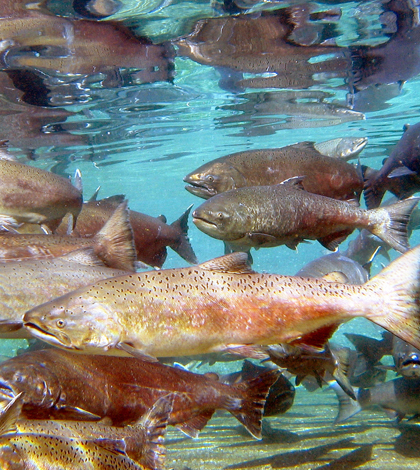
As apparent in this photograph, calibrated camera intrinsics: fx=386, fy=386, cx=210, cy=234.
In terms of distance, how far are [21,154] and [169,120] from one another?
321 inches

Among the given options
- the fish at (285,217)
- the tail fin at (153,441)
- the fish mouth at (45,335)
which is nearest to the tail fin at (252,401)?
the tail fin at (153,441)

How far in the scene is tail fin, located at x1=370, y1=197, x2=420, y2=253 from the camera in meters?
4.36

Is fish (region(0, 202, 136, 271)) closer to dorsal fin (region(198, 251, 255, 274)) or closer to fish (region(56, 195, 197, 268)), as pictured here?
dorsal fin (region(198, 251, 255, 274))

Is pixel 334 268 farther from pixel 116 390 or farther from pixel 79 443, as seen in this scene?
pixel 79 443

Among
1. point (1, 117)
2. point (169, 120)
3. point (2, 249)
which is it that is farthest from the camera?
point (169, 120)

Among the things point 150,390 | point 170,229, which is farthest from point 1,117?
point 150,390

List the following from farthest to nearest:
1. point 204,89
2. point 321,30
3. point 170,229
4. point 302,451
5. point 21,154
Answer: point 21,154
point 204,89
point 321,30
point 170,229
point 302,451

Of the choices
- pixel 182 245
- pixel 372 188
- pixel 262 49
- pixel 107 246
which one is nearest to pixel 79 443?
pixel 107 246

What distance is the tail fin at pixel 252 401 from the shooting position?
12.2 ft

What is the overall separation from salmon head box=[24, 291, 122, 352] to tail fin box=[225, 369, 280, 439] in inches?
62.6

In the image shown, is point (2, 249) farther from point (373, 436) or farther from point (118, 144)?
point (118, 144)

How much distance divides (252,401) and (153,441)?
1.15 m

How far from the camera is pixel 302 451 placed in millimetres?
5074

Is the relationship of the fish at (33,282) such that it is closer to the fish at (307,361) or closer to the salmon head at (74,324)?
the salmon head at (74,324)
